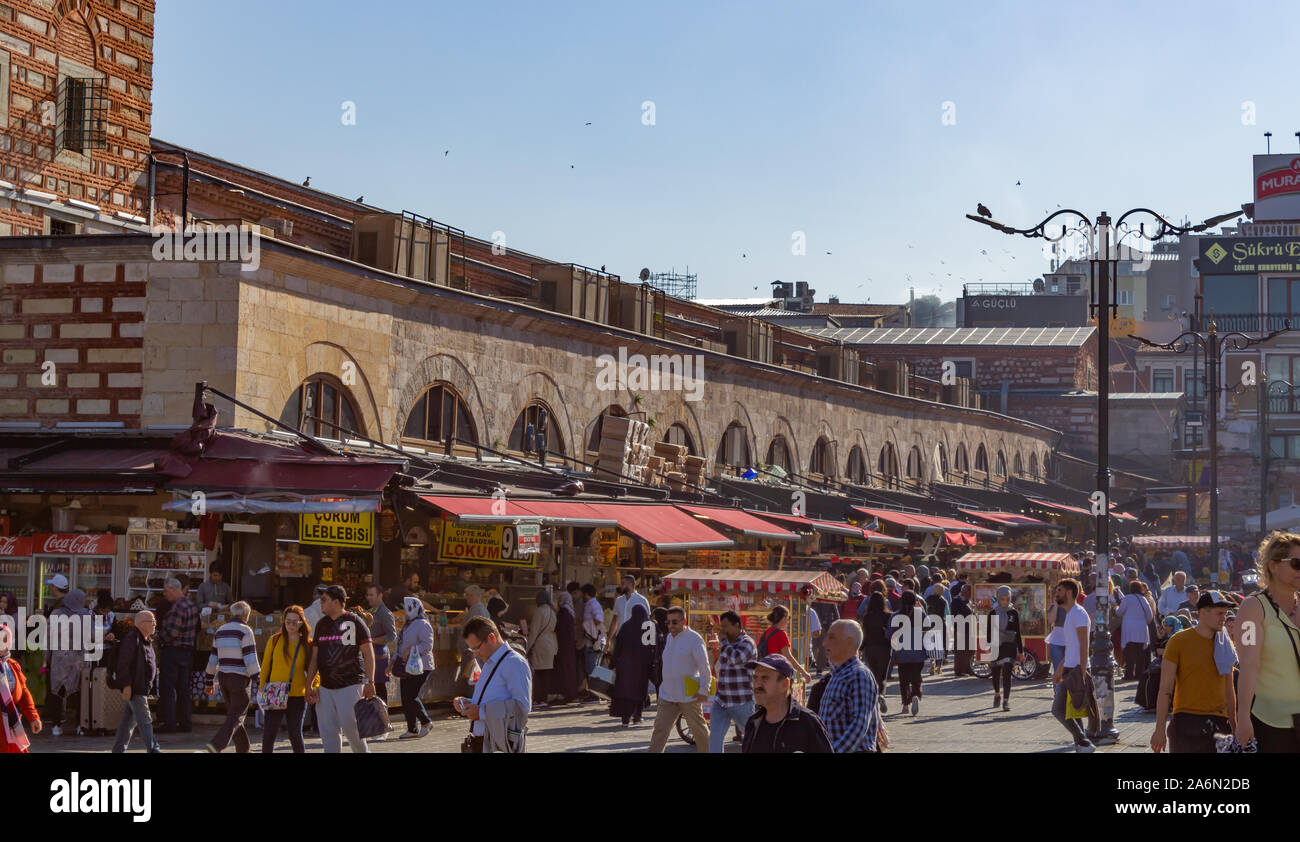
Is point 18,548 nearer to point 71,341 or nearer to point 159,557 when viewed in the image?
point 159,557

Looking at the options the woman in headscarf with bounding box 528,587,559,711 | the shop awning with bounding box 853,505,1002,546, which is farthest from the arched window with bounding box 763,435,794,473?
the woman in headscarf with bounding box 528,587,559,711

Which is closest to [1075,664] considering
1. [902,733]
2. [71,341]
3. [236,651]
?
[902,733]

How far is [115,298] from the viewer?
65.3 feet

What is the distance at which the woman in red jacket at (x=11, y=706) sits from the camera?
1067 centimetres

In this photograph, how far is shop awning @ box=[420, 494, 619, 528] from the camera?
18.3 m

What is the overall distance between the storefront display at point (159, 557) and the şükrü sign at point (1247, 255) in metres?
60.2

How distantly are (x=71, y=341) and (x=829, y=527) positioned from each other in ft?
48.0

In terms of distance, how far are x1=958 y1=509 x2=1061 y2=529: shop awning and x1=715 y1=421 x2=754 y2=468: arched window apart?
7.66 meters

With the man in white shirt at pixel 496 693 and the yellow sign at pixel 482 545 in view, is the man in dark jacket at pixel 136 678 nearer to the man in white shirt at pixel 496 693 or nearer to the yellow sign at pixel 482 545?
the man in white shirt at pixel 496 693

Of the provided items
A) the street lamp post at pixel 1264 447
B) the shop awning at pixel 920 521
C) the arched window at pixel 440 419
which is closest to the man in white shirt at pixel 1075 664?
the arched window at pixel 440 419
